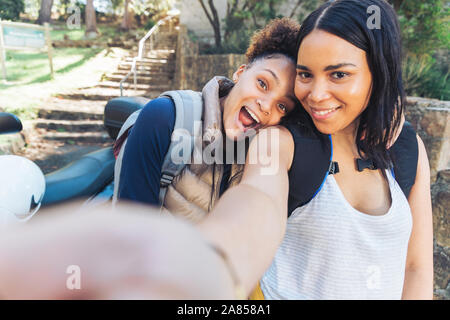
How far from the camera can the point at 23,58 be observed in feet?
35.0

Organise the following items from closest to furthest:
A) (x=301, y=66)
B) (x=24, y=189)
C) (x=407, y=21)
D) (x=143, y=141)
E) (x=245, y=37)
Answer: (x=301, y=66)
(x=143, y=141)
(x=24, y=189)
(x=407, y=21)
(x=245, y=37)

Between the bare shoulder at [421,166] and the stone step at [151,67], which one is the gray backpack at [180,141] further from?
the stone step at [151,67]

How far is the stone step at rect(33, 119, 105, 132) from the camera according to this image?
20.5 ft

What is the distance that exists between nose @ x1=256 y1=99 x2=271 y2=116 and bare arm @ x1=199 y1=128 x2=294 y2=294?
0.43 meters

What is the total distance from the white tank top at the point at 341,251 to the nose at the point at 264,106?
1.69 ft

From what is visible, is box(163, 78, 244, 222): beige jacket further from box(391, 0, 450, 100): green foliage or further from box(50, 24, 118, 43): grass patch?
box(50, 24, 118, 43): grass patch

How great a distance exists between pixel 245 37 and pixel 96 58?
6.22m

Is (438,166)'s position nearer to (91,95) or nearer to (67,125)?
(67,125)

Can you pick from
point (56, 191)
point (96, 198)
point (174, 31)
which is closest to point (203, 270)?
point (56, 191)

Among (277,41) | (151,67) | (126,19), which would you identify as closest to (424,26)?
(277,41)

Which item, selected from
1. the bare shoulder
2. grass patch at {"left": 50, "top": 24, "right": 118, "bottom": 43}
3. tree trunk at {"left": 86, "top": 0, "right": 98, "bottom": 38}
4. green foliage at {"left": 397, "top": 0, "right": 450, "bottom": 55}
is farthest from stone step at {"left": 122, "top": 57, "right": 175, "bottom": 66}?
the bare shoulder

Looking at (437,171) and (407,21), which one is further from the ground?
(407,21)

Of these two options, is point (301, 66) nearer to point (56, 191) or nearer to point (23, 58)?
point (56, 191)

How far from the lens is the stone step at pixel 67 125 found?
6.26 m
